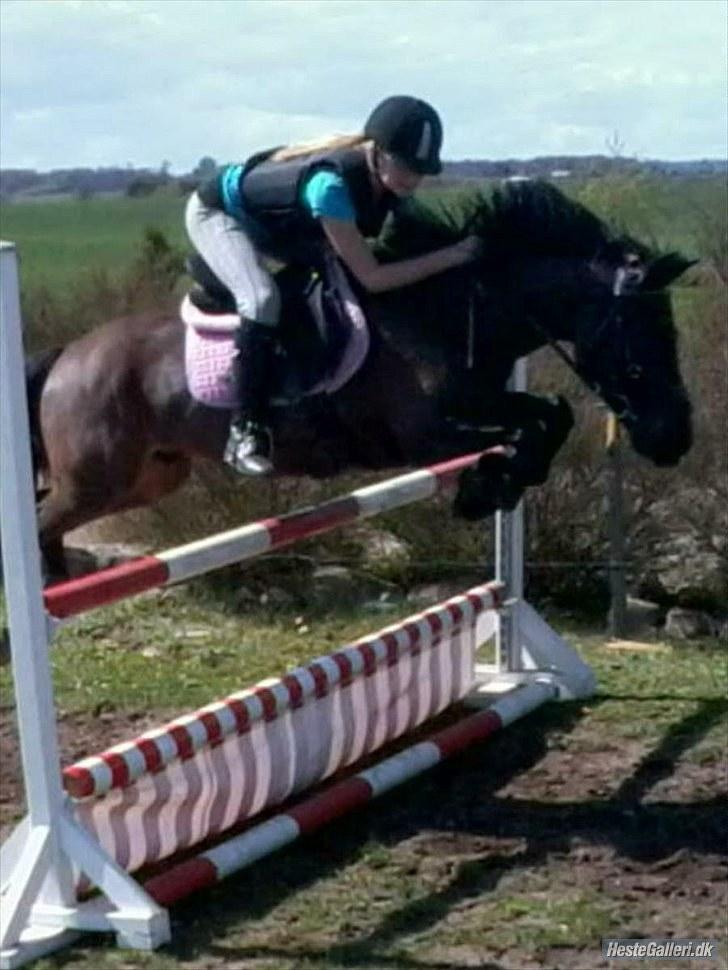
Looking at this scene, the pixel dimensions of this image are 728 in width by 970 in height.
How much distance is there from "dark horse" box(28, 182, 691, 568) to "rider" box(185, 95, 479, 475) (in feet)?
0.32

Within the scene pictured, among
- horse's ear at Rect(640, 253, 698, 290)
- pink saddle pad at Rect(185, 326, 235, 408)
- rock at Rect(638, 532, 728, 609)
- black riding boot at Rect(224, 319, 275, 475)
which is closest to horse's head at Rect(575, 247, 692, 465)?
horse's ear at Rect(640, 253, 698, 290)

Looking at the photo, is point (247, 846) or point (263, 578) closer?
point (247, 846)

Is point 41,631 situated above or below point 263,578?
above

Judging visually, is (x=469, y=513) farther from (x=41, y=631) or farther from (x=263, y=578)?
(x=263, y=578)

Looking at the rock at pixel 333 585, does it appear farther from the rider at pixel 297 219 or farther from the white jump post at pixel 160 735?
the rider at pixel 297 219

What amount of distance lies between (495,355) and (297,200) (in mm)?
744

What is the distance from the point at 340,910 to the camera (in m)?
5.05

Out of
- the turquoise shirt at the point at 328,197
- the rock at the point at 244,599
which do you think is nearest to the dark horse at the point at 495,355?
the turquoise shirt at the point at 328,197

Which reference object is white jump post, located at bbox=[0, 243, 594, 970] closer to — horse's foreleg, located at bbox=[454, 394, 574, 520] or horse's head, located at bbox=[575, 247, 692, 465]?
horse's foreleg, located at bbox=[454, 394, 574, 520]

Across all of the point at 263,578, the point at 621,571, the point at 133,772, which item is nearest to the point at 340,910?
the point at 133,772

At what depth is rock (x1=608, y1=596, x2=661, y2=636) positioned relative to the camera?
32.8ft

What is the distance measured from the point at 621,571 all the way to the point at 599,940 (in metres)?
4.90

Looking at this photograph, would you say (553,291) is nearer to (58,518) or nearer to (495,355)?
(495,355)

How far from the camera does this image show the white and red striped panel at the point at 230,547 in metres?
4.92
